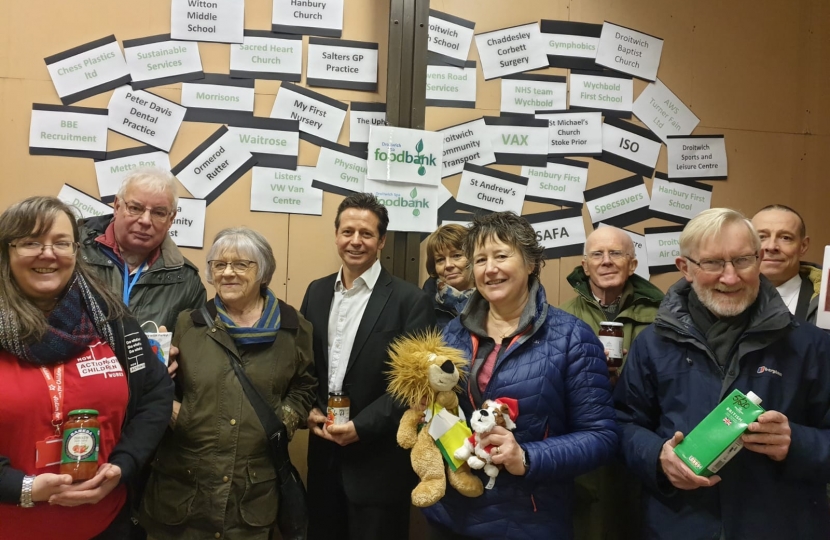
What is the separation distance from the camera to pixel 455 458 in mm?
1666

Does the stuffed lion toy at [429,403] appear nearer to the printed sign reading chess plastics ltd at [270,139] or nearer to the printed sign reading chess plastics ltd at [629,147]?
the printed sign reading chess plastics ltd at [270,139]

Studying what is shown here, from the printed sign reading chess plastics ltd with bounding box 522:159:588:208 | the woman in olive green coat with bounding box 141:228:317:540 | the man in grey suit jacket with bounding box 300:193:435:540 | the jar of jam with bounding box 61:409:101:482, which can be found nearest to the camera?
the jar of jam with bounding box 61:409:101:482

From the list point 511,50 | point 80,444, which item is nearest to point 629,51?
point 511,50

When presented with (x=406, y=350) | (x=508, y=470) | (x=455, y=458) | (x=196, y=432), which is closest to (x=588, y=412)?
(x=508, y=470)

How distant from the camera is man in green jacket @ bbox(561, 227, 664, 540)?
225 centimetres

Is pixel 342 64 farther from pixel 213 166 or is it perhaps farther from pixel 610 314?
pixel 610 314

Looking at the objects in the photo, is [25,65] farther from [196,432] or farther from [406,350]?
[406,350]

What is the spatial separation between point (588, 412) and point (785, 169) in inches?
96.5

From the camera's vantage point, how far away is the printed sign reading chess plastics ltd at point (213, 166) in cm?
292

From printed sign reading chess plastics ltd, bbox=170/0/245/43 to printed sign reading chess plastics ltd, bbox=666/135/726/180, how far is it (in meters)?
2.35

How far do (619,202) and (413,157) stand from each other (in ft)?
3.81

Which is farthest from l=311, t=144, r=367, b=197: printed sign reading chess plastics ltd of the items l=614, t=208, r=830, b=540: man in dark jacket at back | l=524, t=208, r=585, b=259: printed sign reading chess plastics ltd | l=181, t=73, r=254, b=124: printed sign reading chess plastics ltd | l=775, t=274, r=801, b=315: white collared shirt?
l=775, t=274, r=801, b=315: white collared shirt

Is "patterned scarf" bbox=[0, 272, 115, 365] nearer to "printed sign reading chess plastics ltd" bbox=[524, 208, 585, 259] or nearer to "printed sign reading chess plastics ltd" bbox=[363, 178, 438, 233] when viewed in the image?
"printed sign reading chess plastics ltd" bbox=[363, 178, 438, 233]

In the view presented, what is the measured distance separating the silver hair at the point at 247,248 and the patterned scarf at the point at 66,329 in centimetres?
47
